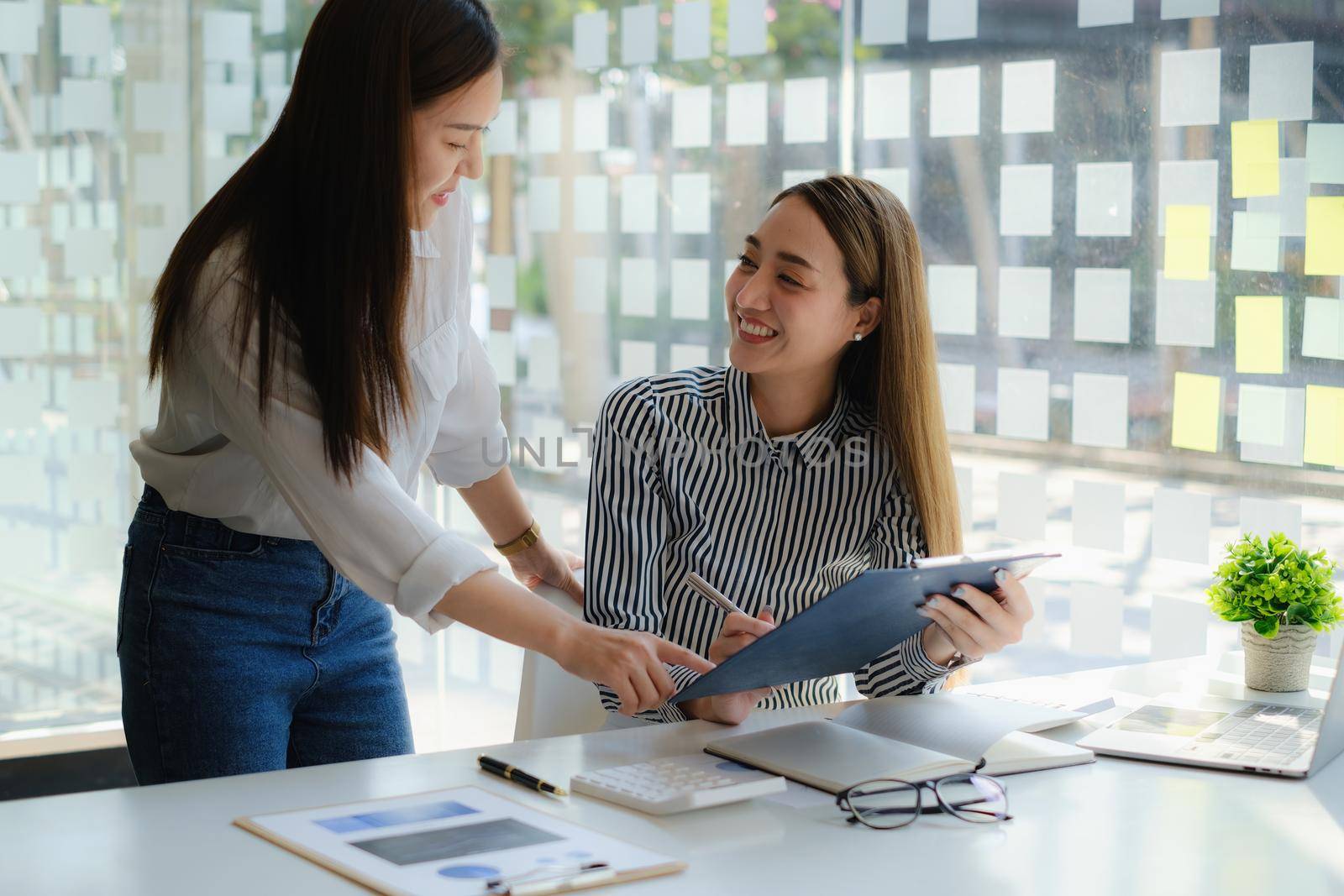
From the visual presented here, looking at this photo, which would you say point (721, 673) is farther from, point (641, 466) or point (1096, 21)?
point (1096, 21)

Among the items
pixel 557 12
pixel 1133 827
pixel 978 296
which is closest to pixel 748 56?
pixel 557 12

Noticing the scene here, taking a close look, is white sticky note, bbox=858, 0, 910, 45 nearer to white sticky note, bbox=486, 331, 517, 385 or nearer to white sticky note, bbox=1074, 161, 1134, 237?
white sticky note, bbox=1074, 161, 1134, 237

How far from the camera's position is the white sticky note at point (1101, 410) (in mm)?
2574

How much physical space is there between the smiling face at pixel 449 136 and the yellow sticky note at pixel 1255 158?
1.41 meters

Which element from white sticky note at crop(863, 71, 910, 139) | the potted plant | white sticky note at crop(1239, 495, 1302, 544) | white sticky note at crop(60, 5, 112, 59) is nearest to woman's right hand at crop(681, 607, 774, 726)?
the potted plant

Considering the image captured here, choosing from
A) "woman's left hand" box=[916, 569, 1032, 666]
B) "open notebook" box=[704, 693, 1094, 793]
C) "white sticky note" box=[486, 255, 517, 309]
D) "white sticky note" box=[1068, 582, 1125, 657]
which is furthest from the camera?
"white sticky note" box=[486, 255, 517, 309]

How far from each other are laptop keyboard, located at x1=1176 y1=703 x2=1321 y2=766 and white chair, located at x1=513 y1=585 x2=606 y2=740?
0.78m

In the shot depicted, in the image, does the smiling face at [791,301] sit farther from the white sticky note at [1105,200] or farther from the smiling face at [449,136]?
the white sticky note at [1105,200]

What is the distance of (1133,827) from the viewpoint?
4.33ft

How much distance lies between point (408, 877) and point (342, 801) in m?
0.22

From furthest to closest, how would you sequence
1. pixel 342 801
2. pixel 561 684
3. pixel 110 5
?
pixel 110 5, pixel 561 684, pixel 342 801

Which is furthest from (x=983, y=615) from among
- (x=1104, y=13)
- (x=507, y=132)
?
(x=507, y=132)

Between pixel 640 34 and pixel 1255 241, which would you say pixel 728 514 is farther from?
pixel 640 34

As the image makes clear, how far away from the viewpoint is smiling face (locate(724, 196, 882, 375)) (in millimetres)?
2020
